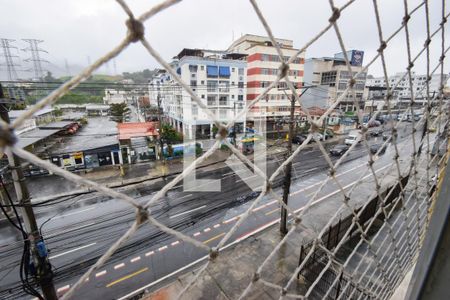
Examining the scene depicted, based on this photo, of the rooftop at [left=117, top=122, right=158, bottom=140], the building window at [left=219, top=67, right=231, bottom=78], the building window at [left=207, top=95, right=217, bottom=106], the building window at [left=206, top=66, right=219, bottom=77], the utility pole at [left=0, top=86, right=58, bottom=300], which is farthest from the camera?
the building window at [left=207, top=95, right=217, bottom=106]

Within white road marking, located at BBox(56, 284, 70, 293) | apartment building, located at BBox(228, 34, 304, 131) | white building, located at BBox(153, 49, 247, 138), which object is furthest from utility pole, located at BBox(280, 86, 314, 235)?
apartment building, located at BBox(228, 34, 304, 131)

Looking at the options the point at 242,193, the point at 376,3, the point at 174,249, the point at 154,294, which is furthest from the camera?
the point at 242,193

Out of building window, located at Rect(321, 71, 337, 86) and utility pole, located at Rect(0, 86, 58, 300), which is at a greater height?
building window, located at Rect(321, 71, 337, 86)

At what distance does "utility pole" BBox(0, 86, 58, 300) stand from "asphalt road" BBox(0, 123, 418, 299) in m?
1.61

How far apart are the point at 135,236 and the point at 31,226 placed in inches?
177

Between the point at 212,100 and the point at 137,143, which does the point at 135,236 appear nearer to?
the point at 137,143

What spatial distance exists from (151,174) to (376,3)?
1135cm

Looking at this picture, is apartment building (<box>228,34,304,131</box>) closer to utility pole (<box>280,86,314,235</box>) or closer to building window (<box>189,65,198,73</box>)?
building window (<box>189,65,198,73</box>)

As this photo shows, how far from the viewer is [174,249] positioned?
19.0 ft

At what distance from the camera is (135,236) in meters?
6.25

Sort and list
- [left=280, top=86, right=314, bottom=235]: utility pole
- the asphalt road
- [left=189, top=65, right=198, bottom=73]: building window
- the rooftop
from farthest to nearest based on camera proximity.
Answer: [left=189, top=65, right=198, bottom=73]: building window < the rooftop < [left=280, top=86, right=314, bottom=235]: utility pole < the asphalt road

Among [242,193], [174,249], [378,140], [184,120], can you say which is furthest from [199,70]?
[378,140]

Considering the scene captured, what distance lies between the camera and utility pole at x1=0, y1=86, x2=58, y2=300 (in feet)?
6.51

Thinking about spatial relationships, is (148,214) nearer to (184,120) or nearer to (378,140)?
→ (184,120)
